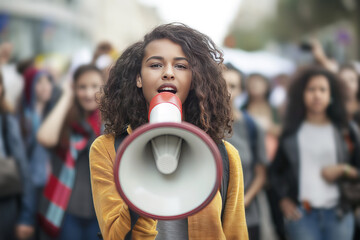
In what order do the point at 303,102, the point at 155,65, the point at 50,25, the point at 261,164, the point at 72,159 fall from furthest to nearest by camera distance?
the point at 50,25 → the point at 303,102 → the point at 261,164 → the point at 72,159 → the point at 155,65

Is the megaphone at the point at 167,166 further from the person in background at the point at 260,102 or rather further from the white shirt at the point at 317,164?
the person in background at the point at 260,102

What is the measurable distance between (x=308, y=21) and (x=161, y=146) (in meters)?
18.0

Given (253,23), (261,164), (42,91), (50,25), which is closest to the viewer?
(261,164)

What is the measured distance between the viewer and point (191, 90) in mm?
1749

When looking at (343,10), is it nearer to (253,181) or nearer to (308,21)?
(308,21)

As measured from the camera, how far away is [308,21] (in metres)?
18.4

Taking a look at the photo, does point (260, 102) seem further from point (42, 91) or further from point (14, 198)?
point (14, 198)

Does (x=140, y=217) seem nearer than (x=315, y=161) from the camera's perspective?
Yes

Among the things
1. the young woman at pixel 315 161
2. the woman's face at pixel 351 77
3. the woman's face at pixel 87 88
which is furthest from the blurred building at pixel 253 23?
the woman's face at pixel 87 88

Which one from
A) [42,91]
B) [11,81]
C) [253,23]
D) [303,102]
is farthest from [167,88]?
[253,23]

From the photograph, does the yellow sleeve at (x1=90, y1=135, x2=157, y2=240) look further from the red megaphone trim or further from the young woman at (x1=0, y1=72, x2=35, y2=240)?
the young woman at (x1=0, y1=72, x2=35, y2=240)

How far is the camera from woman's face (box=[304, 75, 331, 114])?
3.67 m

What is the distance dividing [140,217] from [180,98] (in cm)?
44

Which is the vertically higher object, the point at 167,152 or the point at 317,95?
the point at 317,95
